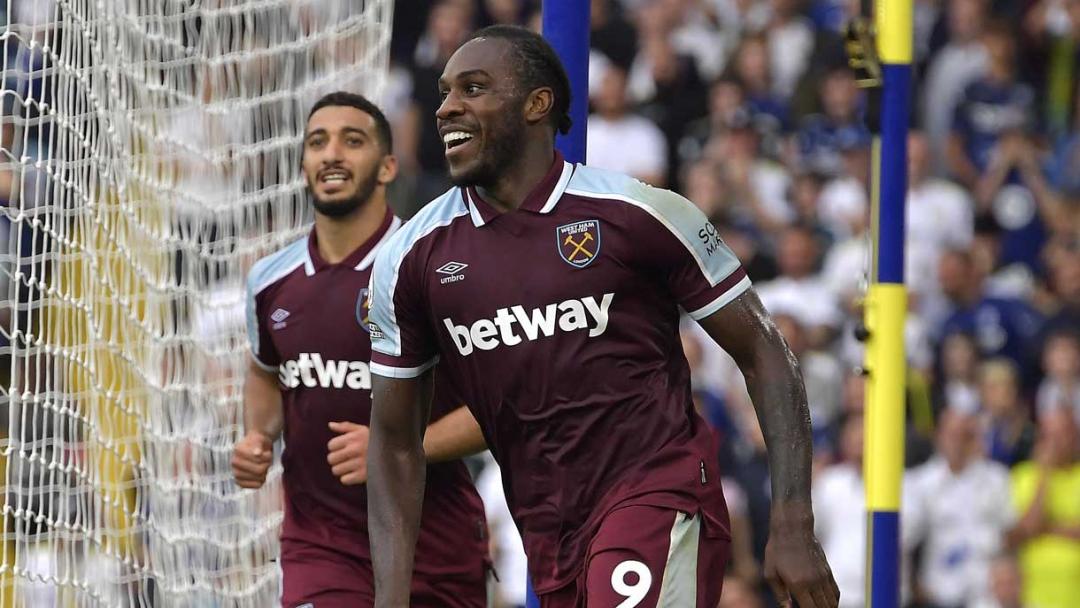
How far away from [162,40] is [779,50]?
19.9 feet

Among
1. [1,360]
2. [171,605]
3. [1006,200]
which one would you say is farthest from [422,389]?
[1006,200]

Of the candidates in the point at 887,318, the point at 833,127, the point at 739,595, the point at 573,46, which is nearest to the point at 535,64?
the point at 573,46

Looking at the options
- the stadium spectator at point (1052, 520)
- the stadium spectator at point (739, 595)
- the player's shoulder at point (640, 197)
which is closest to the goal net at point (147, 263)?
the player's shoulder at point (640, 197)

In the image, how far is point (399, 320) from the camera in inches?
Answer: 185

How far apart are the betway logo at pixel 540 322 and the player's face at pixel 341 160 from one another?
1606 millimetres

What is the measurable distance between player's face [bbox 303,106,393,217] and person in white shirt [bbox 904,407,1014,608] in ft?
15.7

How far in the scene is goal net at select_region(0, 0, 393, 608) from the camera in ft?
Result: 20.4

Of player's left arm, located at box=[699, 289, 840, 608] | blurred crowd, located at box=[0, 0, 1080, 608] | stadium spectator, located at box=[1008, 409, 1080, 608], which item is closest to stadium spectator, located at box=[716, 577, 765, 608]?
blurred crowd, located at box=[0, 0, 1080, 608]

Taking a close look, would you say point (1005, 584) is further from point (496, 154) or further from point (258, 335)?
point (496, 154)

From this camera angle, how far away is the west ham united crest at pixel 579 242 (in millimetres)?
4465

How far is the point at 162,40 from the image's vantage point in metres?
7.22

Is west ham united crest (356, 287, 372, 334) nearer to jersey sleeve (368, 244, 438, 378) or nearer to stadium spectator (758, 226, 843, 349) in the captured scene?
jersey sleeve (368, 244, 438, 378)

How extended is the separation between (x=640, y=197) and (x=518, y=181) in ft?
1.11

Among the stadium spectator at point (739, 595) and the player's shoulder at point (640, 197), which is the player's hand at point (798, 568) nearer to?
the player's shoulder at point (640, 197)
